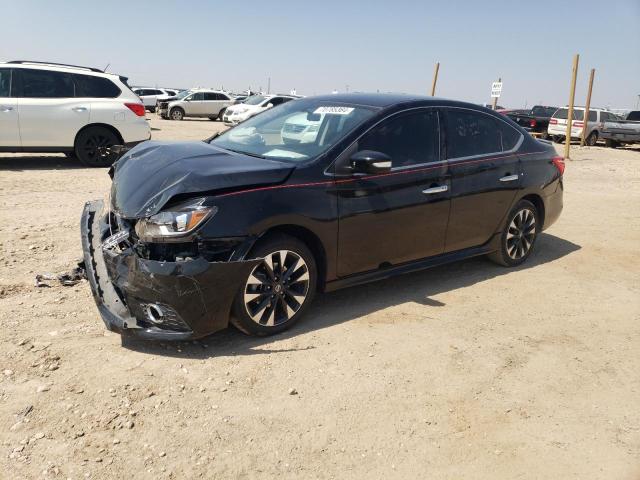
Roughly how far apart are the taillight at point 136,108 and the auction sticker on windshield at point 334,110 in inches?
273

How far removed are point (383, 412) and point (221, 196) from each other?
163cm

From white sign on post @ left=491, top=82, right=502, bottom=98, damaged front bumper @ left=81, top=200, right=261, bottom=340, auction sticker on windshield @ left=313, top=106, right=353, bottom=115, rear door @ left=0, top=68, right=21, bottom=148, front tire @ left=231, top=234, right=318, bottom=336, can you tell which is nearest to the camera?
damaged front bumper @ left=81, top=200, right=261, bottom=340

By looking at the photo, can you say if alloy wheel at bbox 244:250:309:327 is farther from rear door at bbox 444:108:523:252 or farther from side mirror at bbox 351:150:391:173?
rear door at bbox 444:108:523:252

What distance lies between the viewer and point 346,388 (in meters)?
3.35

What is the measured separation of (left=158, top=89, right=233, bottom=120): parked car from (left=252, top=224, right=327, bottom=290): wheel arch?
87.3ft

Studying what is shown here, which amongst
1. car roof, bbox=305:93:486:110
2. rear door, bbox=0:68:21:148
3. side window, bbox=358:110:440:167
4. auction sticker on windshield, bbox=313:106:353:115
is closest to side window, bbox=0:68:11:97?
rear door, bbox=0:68:21:148

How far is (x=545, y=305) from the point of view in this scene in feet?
15.9

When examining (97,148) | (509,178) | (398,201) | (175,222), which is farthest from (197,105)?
(175,222)

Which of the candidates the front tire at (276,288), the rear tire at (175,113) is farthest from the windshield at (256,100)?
the front tire at (276,288)

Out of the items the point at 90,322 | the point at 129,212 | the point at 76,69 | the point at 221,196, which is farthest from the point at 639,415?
the point at 76,69

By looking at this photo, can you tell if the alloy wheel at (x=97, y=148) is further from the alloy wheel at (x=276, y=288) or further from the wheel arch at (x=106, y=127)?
the alloy wheel at (x=276, y=288)

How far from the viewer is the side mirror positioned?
4000 mm

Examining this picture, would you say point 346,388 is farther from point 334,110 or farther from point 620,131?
point 620,131

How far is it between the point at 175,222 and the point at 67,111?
789cm
